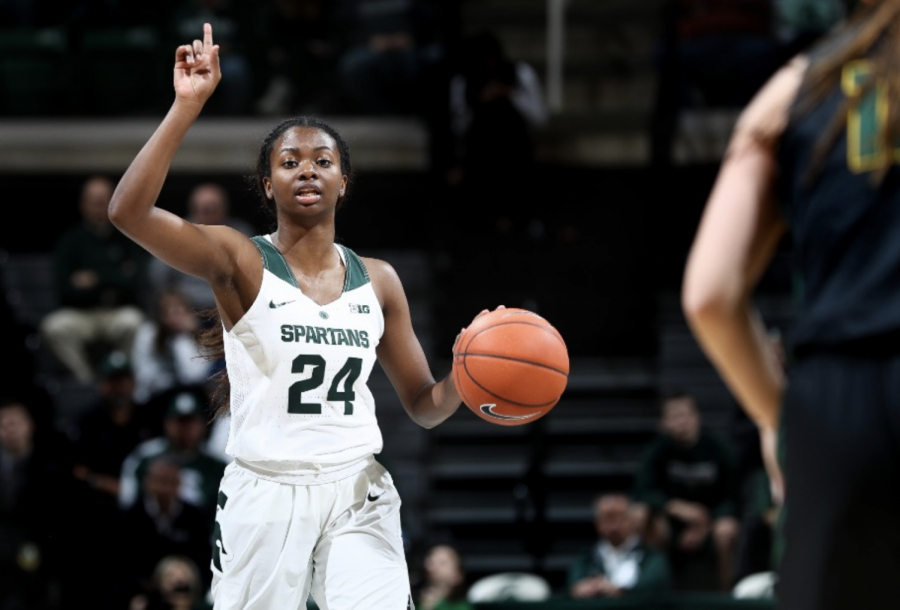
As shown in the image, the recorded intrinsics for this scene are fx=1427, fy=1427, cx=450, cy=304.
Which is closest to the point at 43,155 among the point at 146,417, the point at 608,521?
the point at 146,417

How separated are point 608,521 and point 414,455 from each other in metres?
2.86

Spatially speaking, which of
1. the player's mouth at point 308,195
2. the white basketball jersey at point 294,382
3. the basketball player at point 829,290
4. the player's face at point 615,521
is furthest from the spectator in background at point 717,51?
the basketball player at point 829,290

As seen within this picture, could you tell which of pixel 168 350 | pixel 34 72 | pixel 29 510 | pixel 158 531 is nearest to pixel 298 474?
pixel 158 531

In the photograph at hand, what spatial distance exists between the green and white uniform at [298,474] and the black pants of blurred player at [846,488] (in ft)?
6.60

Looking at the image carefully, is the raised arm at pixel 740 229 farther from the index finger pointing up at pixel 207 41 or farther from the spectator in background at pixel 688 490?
the spectator in background at pixel 688 490

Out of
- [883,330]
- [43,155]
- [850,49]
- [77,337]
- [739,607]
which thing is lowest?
[739,607]

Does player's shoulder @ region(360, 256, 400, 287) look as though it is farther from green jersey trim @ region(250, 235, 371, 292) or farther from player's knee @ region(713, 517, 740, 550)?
player's knee @ region(713, 517, 740, 550)

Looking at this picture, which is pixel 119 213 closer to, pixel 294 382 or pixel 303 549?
pixel 294 382

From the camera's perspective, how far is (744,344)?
2.19 meters

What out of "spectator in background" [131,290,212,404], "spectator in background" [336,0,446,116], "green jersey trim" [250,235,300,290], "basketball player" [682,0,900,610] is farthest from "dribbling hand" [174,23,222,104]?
"spectator in background" [336,0,446,116]

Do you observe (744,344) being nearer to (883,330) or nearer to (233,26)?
(883,330)

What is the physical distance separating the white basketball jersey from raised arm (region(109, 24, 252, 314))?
238mm

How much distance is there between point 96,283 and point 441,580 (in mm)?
3848

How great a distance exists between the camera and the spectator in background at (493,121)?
1051 centimetres
